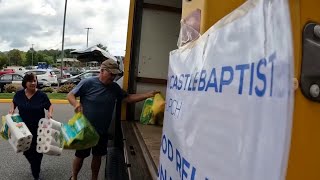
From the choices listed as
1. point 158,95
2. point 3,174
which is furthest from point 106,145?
point 3,174

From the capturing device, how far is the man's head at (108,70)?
4.98 metres

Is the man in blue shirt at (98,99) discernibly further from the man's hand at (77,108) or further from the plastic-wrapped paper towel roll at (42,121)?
the plastic-wrapped paper towel roll at (42,121)

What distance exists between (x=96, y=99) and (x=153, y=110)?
0.73m

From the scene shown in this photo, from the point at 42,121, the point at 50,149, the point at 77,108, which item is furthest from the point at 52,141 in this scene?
the point at 77,108

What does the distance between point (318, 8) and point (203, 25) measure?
0.88 meters

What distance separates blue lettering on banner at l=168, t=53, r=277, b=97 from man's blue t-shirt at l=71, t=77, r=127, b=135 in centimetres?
371

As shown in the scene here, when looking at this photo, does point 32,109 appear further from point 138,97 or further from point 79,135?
point 79,135

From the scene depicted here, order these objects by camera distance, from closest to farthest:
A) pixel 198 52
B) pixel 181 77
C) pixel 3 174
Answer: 1. pixel 198 52
2. pixel 181 77
3. pixel 3 174

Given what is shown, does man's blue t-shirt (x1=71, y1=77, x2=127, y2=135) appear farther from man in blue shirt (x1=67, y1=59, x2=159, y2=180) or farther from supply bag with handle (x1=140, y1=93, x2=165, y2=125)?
supply bag with handle (x1=140, y1=93, x2=165, y2=125)

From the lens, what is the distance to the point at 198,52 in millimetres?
1458

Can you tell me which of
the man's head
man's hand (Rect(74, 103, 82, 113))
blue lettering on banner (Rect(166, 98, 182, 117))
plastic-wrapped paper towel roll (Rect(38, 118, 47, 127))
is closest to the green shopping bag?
man's hand (Rect(74, 103, 82, 113))

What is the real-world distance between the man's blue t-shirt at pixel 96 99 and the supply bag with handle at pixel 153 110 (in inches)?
19.1

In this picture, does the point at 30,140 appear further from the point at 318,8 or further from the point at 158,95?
the point at 318,8

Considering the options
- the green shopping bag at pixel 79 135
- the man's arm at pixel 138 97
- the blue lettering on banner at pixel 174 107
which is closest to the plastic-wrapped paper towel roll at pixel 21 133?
the green shopping bag at pixel 79 135
